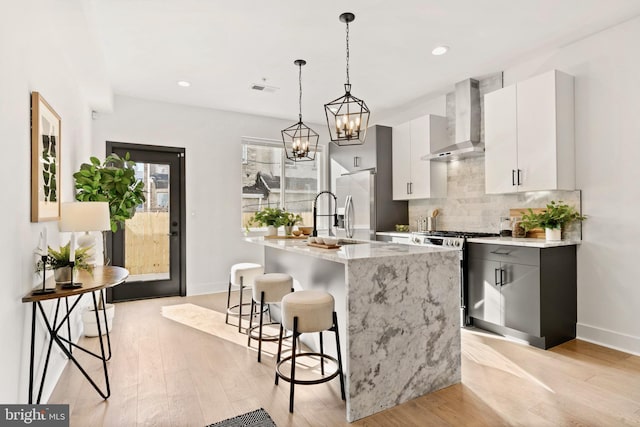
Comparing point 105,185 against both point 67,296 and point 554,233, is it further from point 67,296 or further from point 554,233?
point 554,233

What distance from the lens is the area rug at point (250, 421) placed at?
2.05m

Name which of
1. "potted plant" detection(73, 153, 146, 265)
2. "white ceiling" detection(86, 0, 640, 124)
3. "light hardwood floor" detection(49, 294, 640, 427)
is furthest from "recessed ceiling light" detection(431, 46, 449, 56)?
"potted plant" detection(73, 153, 146, 265)

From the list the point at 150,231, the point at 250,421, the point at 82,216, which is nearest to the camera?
the point at 250,421

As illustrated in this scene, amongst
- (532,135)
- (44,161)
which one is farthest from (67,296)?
(532,135)

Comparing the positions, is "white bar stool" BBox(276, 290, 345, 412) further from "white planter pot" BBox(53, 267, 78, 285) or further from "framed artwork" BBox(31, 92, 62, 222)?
"framed artwork" BBox(31, 92, 62, 222)

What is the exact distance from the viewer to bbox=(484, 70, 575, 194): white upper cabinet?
3355mm

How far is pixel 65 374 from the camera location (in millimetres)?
2721

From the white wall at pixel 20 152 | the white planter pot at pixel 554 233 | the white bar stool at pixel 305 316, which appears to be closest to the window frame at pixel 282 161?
the white wall at pixel 20 152

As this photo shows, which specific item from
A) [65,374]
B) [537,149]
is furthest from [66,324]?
[537,149]

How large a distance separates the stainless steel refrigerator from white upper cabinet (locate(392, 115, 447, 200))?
165 millimetres

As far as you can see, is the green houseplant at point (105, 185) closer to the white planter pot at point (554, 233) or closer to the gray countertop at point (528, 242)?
the gray countertop at point (528, 242)

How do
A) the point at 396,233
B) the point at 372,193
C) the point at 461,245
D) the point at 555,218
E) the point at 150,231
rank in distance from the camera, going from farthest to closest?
the point at 372,193, the point at 150,231, the point at 396,233, the point at 461,245, the point at 555,218

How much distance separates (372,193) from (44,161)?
12.6 ft

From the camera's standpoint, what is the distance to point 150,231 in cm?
509
